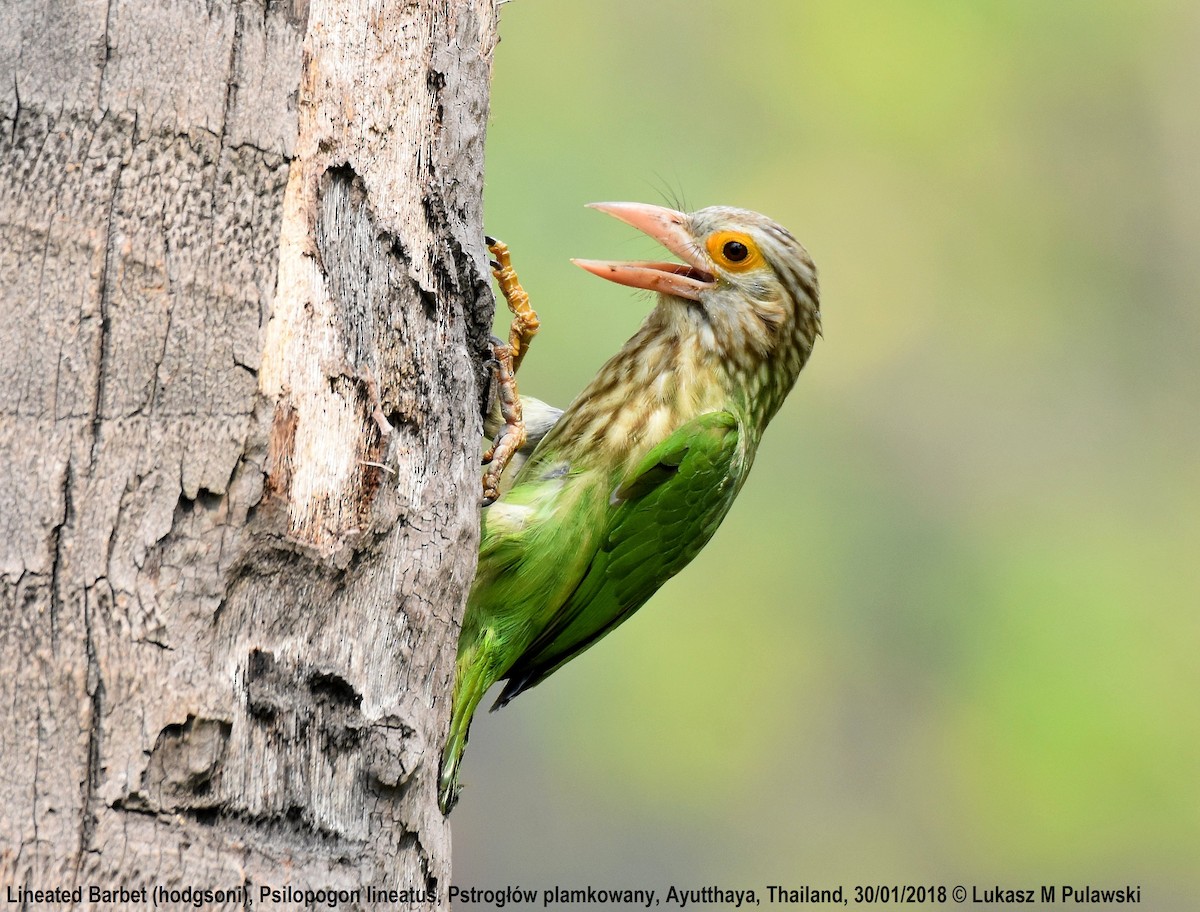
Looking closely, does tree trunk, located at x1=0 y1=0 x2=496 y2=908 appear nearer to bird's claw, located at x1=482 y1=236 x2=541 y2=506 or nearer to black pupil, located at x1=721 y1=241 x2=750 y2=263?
bird's claw, located at x1=482 y1=236 x2=541 y2=506

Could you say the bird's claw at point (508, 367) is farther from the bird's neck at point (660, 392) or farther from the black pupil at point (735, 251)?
the black pupil at point (735, 251)

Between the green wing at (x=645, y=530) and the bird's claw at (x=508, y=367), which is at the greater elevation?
the bird's claw at (x=508, y=367)

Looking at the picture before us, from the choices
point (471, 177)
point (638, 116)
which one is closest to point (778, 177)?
point (638, 116)

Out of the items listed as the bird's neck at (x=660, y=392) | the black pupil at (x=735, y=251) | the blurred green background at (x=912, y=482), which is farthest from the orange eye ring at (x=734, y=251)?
the blurred green background at (x=912, y=482)

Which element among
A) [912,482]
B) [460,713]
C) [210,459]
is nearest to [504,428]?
[460,713]

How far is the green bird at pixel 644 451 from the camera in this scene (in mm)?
2709

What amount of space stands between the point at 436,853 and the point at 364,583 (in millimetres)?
512

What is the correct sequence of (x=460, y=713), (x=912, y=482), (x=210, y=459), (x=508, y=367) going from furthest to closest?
1. (x=912, y=482)
2. (x=508, y=367)
3. (x=460, y=713)
4. (x=210, y=459)

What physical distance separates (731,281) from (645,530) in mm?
807

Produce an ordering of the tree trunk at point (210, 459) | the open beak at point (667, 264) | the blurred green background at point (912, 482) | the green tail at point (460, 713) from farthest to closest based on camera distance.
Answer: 1. the blurred green background at point (912, 482)
2. the open beak at point (667, 264)
3. the green tail at point (460, 713)
4. the tree trunk at point (210, 459)

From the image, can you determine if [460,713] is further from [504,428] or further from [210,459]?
[210,459]

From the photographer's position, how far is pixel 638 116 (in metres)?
7.02

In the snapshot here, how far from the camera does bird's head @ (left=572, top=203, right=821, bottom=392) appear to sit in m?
3.17

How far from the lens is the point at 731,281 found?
3209 mm
